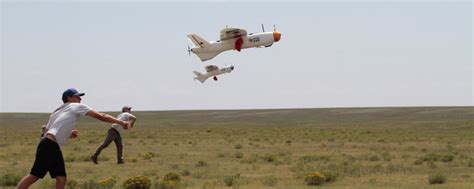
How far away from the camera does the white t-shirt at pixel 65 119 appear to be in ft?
34.1

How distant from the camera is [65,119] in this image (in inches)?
409

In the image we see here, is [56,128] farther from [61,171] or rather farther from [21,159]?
[21,159]

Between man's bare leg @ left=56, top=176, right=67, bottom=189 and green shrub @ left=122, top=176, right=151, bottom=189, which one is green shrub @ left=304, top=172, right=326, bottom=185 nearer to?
green shrub @ left=122, top=176, right=151, bottom=189

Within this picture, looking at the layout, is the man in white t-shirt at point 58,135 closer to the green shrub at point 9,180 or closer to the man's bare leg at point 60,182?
the man's bare leg at point 60,182

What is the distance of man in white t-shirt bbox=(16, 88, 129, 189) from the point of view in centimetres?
1040

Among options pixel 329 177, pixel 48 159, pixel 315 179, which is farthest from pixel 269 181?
pixel 48 159

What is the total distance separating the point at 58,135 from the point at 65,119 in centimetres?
26

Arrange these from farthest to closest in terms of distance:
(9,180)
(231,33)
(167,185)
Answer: (231,33)
(9,180)
(167,185)

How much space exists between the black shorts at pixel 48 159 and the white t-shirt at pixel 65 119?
13cm

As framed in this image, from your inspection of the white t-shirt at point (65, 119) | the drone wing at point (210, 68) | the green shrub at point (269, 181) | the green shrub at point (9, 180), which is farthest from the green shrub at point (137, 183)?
the drone wing at point (210, 68)

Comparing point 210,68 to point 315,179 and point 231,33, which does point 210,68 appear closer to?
point 231,33

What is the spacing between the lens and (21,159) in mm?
23984

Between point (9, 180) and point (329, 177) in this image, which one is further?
point (329, 177)

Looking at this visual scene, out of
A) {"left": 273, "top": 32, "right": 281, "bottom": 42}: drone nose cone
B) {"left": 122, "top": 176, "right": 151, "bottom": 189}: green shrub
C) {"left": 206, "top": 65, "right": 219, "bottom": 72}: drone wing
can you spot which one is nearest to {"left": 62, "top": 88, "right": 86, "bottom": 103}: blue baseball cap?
{"left": 122, "top": 176, "right": 151, "bottom": 189}: green shrub
